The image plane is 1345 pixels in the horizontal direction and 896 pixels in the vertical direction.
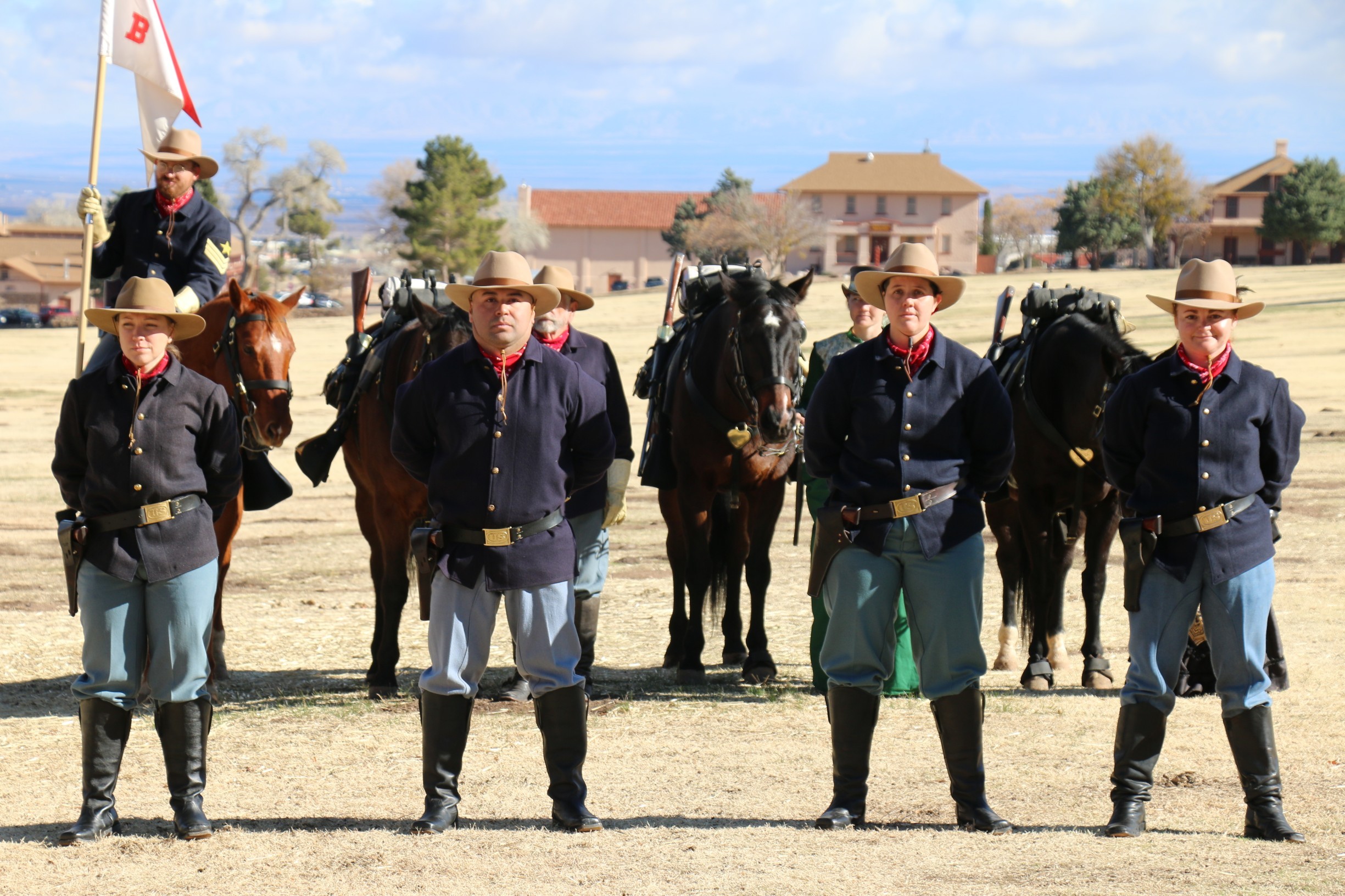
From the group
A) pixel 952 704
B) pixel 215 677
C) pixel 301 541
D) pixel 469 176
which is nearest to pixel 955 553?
pixel 952 704

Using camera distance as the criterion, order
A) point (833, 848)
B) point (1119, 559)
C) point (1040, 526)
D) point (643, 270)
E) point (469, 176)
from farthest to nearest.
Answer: point (643, 270) < point (469, 176) < point (1119, 559) < point (1040, 526) < point (833, 848)

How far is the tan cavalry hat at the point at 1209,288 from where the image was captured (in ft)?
17.9

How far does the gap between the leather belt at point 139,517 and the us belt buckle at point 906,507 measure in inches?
107

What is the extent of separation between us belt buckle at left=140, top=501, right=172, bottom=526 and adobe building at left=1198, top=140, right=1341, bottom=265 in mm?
83994

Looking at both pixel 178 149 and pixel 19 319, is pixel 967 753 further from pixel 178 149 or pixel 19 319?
pixel 19 319

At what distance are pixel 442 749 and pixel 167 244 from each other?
157 inches

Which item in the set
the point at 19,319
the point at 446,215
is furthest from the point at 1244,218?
the point at 19,319

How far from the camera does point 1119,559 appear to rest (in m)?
12.5

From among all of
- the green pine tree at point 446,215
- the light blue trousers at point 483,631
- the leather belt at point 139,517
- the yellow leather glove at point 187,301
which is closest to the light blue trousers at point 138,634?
the leather belt at point 139,517

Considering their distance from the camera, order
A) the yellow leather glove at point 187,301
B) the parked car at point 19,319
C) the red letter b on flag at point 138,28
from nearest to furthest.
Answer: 1. the yellow leather glove at point 187,301
2. the red letter b on flag at point 138,28
3. the parked car at point 19,319

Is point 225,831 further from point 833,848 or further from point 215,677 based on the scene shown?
point 215,677

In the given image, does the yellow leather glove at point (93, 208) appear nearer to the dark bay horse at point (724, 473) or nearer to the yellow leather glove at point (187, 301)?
the yellow leather glove at point (187, 301)

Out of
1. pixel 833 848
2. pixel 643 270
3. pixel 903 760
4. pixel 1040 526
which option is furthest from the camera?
pixel 643 270

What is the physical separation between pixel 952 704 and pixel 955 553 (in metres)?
0.59
